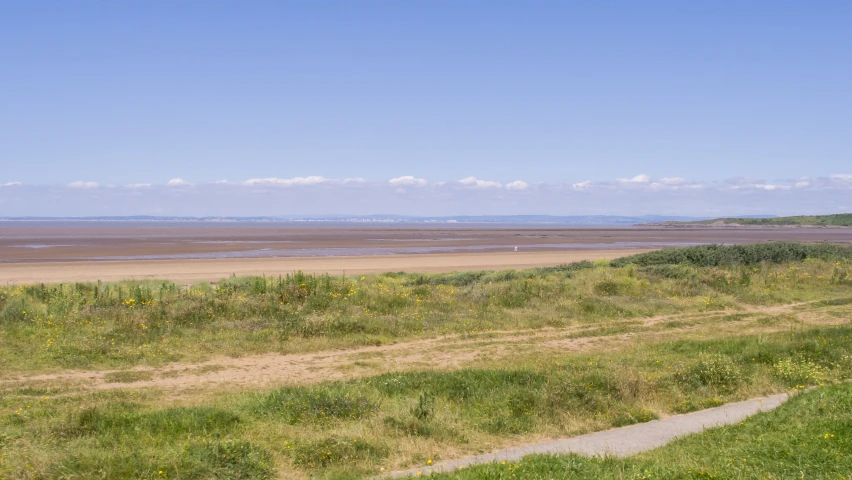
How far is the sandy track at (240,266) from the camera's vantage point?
36.2 m

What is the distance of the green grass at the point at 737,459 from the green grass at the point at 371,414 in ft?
1.72

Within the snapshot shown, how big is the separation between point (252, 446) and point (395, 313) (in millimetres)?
10630

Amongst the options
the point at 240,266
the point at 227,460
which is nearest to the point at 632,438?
the point at 227,460

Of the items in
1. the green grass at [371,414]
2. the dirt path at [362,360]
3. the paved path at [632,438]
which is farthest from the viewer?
the dirt path at [362,360]

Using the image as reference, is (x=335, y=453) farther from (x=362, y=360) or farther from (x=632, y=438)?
(x=362, y=360)

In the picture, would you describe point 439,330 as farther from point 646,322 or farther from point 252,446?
point 252,446

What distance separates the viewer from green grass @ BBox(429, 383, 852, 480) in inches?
248

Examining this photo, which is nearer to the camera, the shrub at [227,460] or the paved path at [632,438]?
the shrub at [227,460]

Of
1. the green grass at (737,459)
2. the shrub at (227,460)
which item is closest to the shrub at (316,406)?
the shrub at (227,460)

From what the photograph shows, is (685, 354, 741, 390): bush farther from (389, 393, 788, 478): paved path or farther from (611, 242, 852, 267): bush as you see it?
(611, 242, 852, 267): bush

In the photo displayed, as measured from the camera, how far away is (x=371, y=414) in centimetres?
947

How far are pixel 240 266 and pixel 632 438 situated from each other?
3713 cm

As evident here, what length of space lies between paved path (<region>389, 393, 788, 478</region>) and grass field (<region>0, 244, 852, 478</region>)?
1.14 ft

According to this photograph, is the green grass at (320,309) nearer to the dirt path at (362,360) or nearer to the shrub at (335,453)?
the dirt path at (362,360)
